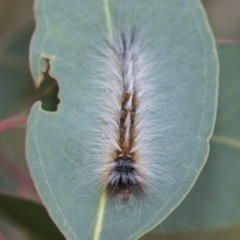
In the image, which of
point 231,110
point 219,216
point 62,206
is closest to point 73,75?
point 62,206

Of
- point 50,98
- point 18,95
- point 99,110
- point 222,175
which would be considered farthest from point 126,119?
point 18,95

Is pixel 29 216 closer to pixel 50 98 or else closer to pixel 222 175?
pixel 50 98

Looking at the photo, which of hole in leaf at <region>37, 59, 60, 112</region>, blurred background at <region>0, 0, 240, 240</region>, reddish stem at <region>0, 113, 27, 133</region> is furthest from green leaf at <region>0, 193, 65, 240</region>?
hole in leaf at <region>37, 59, 60, 112</region>

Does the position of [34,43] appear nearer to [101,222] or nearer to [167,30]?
[167,30]

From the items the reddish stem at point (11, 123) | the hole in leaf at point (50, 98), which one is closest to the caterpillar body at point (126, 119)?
the hole in leaf at point (50, 98)

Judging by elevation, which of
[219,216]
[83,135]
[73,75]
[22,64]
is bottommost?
[219,216]

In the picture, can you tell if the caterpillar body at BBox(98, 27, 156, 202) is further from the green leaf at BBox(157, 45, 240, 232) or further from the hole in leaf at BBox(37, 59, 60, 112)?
the green leaf at BBox(157, 45, 240, 232)
